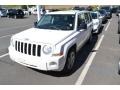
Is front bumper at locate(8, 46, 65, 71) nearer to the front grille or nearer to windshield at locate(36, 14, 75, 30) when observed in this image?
the front grille

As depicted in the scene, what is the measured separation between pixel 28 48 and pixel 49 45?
25.2 inches

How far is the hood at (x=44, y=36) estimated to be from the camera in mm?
6248

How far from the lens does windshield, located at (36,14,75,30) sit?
298 inches

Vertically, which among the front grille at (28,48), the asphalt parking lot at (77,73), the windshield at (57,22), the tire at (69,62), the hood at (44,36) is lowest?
the asphalt parking lot at (77,73)

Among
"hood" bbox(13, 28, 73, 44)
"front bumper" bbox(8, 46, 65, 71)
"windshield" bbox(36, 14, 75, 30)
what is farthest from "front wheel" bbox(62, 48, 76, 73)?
"windshield" bbox(36, 14, 75, 30)

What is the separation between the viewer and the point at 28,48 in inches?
247

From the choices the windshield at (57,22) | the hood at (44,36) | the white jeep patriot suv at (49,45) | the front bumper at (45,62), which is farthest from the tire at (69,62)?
the windshield at (57,22)

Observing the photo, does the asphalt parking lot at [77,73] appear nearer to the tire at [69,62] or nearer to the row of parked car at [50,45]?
the tire at [69,62]

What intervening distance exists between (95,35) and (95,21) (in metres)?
0.94

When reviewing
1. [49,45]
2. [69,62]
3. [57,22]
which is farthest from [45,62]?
[57,22]

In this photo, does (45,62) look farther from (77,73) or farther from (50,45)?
(77,73)
